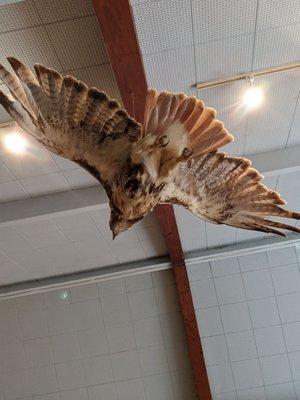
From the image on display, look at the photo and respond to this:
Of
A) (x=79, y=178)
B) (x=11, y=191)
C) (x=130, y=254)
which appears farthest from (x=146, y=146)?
(x=130, y=254)

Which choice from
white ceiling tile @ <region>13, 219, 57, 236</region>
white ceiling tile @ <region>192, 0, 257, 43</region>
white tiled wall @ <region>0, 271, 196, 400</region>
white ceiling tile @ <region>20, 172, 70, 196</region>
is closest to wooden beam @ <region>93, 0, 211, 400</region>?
white ceiling tile @ <region>192, 0, 257, 43</region>

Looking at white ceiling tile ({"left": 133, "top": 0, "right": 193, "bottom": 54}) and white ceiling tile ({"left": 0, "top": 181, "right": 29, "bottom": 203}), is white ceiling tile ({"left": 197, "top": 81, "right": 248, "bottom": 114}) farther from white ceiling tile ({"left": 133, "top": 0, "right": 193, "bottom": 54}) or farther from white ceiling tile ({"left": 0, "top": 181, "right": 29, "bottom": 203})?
white ceiling tile ({"left": 0, "top": 181, "right": 29, "bottom": 203})

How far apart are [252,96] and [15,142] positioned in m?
1.73

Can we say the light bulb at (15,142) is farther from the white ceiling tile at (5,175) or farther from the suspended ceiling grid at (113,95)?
the white ceiling tile at (5,175)

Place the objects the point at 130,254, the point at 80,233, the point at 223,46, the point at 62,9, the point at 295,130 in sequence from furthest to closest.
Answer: the point at 130,254 → the point at 80,233 → the point at 295,130 → the point at 223,46 → the point at 62,9

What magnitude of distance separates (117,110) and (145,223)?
11.7 ft

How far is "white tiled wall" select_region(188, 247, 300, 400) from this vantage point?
5.55 meters

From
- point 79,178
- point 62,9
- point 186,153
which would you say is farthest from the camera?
point 79,178

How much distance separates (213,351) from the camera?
18.5ft

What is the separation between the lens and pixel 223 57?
271 centimetres

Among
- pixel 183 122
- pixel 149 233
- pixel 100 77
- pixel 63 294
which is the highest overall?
pixel 100 77

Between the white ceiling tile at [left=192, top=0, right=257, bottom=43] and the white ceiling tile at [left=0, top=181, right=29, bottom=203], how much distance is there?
2116mm

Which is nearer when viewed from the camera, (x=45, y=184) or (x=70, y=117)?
(x=70, y=117)

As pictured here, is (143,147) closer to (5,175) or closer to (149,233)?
(5,175)
